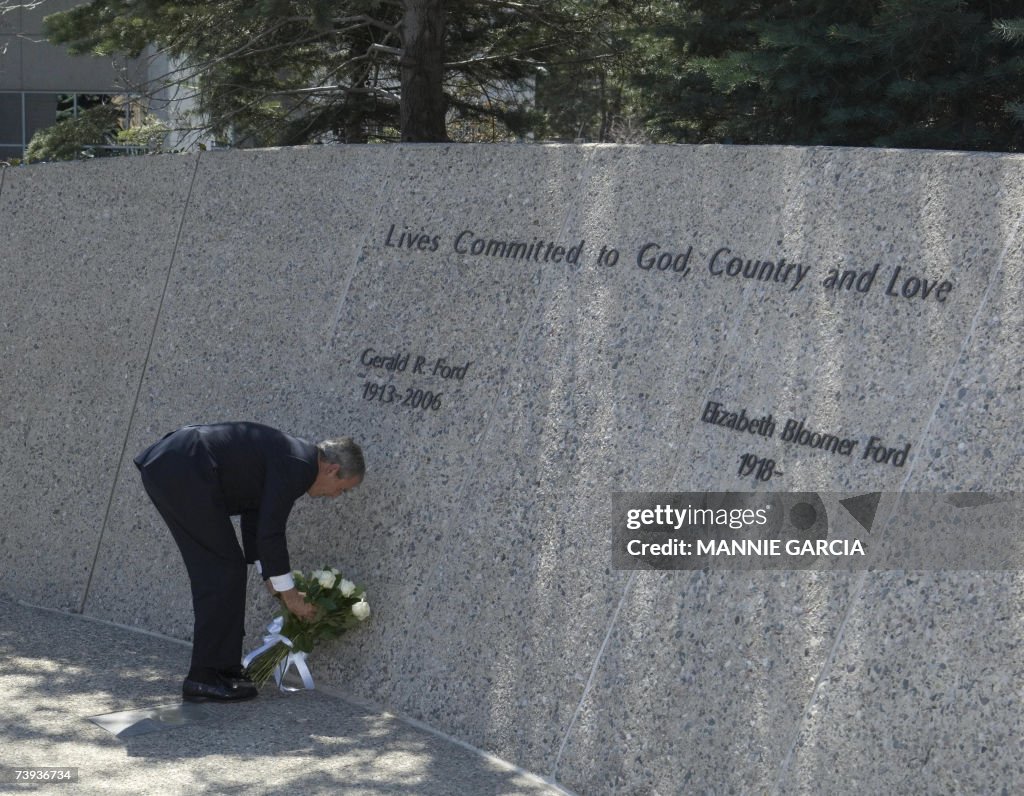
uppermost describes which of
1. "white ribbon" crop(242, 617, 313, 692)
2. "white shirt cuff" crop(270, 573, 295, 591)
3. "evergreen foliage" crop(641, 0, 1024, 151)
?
"evergreen foliage" crop(641, 0, 1024, 151)

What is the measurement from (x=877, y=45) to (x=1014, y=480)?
3051 millimetres

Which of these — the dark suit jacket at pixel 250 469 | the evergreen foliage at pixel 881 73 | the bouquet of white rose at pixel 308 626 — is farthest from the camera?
the evergreen foliage at pixel 881 73

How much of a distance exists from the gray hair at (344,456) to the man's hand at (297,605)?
545 mm

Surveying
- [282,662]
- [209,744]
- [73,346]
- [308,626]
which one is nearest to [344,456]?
[308,626]

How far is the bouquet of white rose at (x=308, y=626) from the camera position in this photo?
19.3 ft

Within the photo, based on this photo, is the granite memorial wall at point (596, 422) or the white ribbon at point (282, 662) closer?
the granite memorial wall at point (596, 422)

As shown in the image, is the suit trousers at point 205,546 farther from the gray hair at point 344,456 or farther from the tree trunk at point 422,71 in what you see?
the tree trunk at point 422,71

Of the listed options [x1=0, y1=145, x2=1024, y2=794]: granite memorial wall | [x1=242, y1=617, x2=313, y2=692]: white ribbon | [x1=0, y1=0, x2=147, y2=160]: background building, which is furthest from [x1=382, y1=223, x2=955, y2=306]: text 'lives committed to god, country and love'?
[x1=0, y1=0, x2=147, y2=160]: background building

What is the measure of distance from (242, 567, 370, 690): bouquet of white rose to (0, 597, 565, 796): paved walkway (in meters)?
0.12

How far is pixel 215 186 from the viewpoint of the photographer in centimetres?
738

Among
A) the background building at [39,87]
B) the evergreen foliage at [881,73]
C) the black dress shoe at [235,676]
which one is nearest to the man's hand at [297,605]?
the black dress shoe at [235,676]

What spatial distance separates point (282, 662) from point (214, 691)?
0.34 metres

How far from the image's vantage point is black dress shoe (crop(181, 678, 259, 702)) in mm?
5773

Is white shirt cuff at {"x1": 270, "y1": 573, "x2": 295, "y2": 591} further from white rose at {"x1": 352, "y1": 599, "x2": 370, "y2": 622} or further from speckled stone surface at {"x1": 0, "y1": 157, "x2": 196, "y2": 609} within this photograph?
speckled stone surface at {"x1": 0, "y1": 157, "x2": 196, "y2": 609}
